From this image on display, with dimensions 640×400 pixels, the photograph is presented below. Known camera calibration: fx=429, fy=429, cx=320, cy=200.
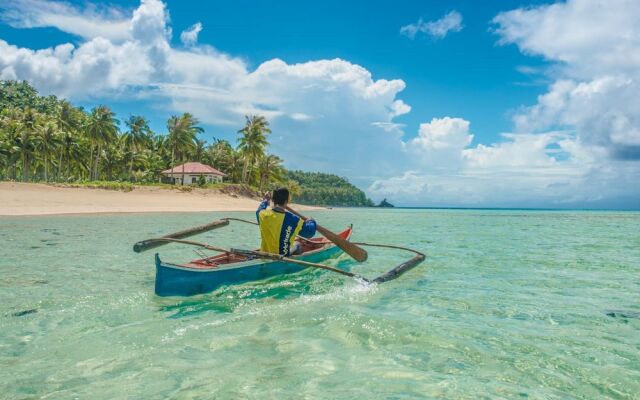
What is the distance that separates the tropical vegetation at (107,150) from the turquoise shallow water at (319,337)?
45.9 metres

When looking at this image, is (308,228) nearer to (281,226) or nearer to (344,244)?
(281,226)

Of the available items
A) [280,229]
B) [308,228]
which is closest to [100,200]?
[280,229]

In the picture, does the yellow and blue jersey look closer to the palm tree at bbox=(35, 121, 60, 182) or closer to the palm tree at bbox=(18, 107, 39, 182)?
the palm tree at bbox=(35, 121, 60, 182)

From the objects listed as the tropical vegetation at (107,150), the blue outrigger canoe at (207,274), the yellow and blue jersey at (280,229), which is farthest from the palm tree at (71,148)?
the blue outrigger canoe at (207,274)

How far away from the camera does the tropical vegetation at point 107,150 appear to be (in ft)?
171

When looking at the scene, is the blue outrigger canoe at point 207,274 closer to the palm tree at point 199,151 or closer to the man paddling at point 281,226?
the man paddling at point 281,226

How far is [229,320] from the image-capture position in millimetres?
6785

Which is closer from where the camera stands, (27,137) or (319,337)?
(319,337)

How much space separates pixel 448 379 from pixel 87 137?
6396 cm

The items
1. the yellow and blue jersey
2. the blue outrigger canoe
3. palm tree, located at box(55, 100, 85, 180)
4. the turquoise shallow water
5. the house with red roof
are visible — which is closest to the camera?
the turquoise shallow water

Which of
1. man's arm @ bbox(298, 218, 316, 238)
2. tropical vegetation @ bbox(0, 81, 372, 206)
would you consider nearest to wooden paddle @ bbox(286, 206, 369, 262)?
man's arm @ bbox(298, 218, 316, 238)

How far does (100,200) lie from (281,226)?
38280 millimetres

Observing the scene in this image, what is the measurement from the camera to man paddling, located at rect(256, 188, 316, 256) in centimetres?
898

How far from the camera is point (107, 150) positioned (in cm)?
6631
